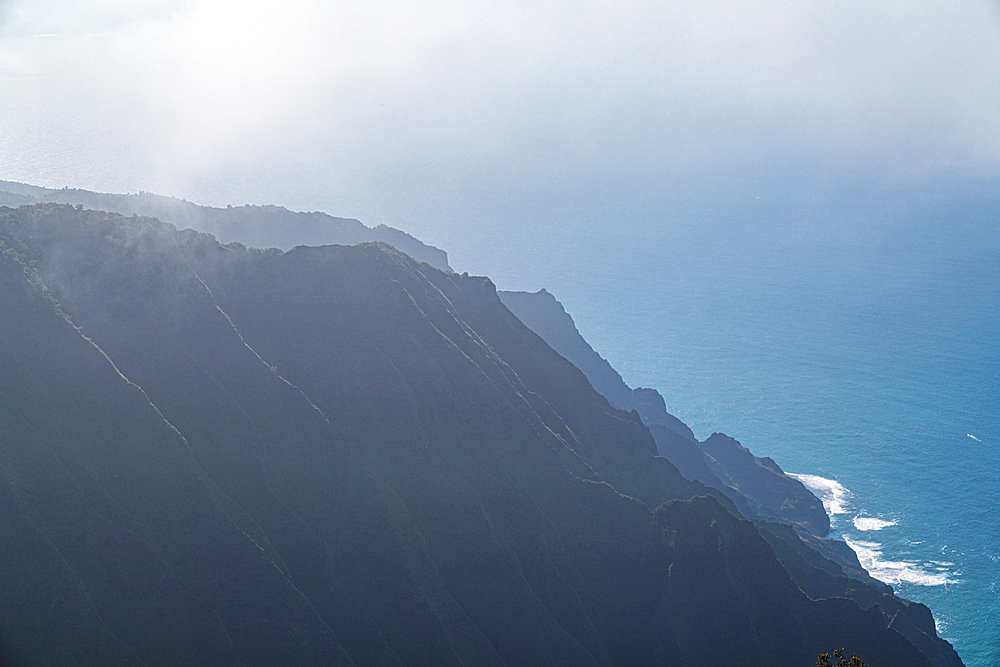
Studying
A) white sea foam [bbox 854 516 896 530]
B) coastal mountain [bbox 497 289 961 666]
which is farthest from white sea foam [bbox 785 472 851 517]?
coastal mountain [bbox 497 289 961 666]

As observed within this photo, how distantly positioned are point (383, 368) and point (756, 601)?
3272cm

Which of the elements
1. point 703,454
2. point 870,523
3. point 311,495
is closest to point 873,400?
point 870,523

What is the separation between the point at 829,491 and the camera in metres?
105

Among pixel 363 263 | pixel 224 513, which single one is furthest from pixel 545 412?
pixel 224 513

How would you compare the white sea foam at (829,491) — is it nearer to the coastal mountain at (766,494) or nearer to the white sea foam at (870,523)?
the white sea foam at (870,523)

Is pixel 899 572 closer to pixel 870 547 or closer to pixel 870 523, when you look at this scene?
pixel 870 547

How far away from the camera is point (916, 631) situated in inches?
2625

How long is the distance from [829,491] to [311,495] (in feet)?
268

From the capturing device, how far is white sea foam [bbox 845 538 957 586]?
277ft

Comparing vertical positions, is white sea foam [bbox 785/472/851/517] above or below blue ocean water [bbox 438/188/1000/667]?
below

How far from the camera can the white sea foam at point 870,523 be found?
96188 millimetres

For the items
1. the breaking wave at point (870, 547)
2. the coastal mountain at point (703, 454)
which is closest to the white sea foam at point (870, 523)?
the breaking wave at point (870, 547)

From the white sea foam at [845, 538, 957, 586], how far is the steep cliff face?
95.5 ft

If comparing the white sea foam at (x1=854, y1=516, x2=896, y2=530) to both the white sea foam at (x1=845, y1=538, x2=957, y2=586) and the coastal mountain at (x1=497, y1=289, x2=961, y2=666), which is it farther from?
the white sea foam at (x1=845, y1=538, x2=957, y2=586)
